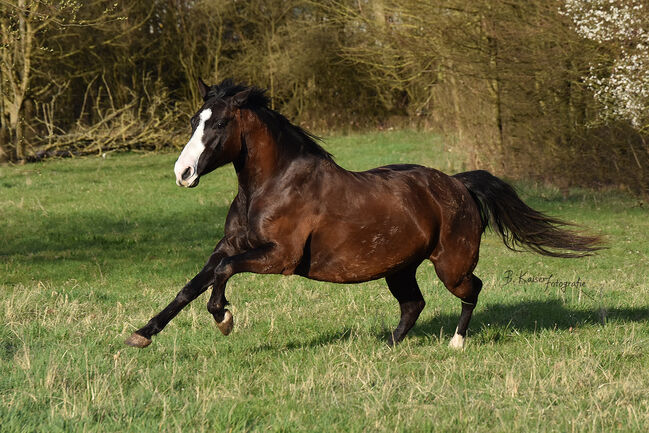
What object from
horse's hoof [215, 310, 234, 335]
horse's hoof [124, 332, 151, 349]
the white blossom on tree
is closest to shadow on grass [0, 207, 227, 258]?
horse's hoof [215, 310, 234, 335]

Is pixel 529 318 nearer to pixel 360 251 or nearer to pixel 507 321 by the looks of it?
pixel 507 321

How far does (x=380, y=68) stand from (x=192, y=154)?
20586 mm

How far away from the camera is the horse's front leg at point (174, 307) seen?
5.78 m

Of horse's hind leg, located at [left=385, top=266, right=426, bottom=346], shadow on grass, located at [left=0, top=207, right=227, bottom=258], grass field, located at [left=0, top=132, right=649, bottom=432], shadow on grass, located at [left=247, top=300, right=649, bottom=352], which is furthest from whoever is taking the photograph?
shadow on grass, located at [left=0, top=207, right=227, bottom=258]

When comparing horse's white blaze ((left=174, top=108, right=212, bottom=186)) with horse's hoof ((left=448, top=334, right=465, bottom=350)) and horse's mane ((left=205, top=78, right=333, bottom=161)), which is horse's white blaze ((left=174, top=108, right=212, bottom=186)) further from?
horse's hoof ((left=448, top=334, right=465, bottom=350))

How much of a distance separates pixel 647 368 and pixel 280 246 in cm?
282

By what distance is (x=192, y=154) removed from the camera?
5.74 metres

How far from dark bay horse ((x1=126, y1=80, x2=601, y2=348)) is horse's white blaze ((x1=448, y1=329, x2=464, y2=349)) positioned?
0.01 m

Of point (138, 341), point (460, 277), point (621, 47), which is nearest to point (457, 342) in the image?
point (460, 277)

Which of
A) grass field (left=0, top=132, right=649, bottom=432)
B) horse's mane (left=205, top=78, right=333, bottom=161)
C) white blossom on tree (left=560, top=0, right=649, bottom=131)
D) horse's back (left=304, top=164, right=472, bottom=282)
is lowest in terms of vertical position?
grass field (left=0, top=132, right=649, bottom=432)

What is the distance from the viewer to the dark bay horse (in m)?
5.91

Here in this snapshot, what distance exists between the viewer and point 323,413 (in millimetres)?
4875

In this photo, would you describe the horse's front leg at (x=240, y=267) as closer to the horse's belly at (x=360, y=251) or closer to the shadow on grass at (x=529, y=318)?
the horse's belly at (x=360, y=251)

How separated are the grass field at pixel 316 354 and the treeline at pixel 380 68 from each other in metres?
3.72
